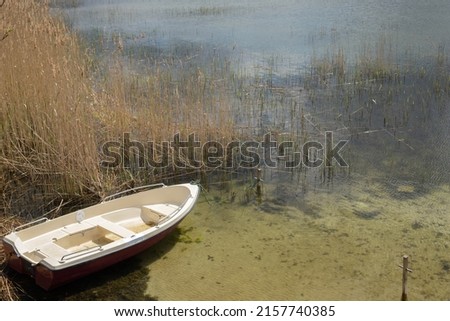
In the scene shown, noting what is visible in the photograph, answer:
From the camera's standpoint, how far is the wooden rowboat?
5.02m

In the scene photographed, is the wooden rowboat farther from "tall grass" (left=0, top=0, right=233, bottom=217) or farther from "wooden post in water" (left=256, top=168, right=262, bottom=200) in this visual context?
"wooden post in water" (left=256, top=168, right=262, bottom=200)

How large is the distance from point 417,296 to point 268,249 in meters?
1.60

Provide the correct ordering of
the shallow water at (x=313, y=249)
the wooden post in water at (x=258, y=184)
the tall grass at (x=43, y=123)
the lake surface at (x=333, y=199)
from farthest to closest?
the wooden post in water at (x=258, y=184), the tall grass at (x=43, y=123), the lake surface at (x=333, y=199), the shallow water at (x=313, y=249)

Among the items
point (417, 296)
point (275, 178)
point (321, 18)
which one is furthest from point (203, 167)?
point (321, 18)

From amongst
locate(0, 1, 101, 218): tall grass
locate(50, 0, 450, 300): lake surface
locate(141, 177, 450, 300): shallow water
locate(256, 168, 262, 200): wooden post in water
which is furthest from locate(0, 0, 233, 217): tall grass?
locate(141, 177, 450, 300): shallow water

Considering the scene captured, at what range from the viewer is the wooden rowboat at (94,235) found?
16.5 ft

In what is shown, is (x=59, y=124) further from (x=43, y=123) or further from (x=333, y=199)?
(x=333, y=199)

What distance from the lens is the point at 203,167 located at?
7.77 metres

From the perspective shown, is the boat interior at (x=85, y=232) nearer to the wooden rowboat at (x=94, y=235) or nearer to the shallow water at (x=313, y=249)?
the wooden rowboat at (x=94, y=235)

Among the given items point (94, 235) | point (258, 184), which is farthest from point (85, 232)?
point (258, 184)

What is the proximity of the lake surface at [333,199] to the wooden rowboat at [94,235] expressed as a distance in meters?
0.36

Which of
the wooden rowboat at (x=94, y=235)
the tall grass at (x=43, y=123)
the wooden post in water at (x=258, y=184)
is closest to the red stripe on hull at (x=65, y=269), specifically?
the wooden rowboat at (x=94, y=235)

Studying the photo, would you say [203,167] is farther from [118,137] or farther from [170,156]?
[118,137]

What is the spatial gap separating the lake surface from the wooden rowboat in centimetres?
36
